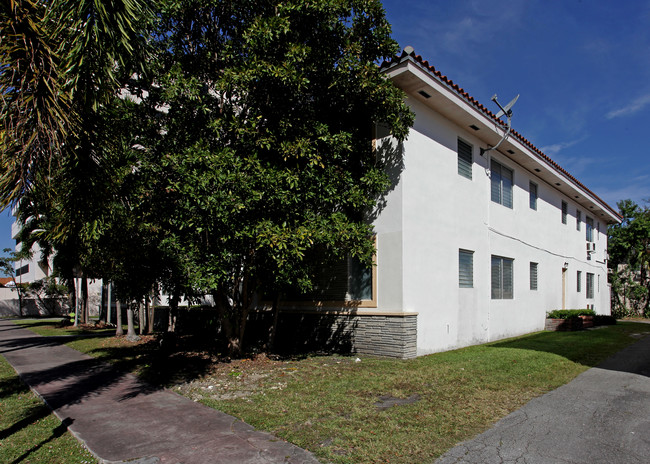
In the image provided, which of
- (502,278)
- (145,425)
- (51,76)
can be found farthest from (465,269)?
(51,76)

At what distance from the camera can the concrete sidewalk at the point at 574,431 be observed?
4.38 meters

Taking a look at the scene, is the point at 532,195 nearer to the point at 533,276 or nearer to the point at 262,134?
the point at 533,276

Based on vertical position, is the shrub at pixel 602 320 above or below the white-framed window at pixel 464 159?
below

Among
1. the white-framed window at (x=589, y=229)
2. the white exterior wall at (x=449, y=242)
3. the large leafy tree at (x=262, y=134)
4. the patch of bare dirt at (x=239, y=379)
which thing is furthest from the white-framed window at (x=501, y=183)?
the white-framed window at (x=589, y=229)

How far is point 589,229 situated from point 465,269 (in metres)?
17.2

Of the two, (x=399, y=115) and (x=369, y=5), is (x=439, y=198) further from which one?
(x=369, y=5)

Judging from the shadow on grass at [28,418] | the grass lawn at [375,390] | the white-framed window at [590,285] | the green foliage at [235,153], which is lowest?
the shadow on grass at [28,418]

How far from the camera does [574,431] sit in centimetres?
509

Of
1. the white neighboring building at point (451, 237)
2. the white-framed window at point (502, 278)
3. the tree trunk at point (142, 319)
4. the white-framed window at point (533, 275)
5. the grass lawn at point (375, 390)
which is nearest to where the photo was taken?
the grass lawn at point (375, 390)

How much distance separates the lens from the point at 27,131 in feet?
16.9

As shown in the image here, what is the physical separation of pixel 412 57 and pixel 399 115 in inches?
50.3

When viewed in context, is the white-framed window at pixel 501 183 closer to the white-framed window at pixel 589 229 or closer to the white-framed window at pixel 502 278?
the white-framed window at pixel 502 278

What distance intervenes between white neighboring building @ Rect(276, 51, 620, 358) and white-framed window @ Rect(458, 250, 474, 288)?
0.03 metres

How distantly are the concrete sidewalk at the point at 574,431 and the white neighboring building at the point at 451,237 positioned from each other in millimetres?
3885
